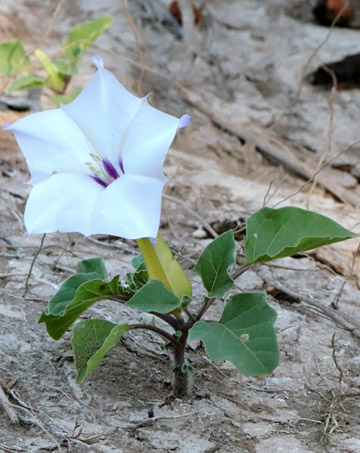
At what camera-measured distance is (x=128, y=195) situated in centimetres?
101

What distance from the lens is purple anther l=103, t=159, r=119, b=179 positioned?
3.65 feet

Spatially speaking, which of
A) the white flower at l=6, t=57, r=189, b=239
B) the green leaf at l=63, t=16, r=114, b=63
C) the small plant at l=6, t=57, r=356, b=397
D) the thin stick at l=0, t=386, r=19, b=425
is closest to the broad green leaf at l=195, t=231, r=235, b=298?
the small plant at l=6, t=57, r=356, b=397

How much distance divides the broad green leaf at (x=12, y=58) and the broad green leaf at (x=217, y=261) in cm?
187

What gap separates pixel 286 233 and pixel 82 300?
37 centimetres

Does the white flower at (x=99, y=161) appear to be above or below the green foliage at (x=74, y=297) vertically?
above

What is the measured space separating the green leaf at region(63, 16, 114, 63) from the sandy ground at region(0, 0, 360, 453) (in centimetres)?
29

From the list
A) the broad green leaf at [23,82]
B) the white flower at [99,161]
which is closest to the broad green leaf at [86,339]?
the white flower at [99,161]

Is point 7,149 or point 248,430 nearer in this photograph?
point 248,430

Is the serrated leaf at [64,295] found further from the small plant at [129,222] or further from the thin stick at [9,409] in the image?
the thin stick at [9,409]

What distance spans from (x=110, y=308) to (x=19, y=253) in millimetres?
407

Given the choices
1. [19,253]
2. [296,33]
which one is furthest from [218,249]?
[296,33]

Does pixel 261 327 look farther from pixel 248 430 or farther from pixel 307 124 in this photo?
pixel 307 124

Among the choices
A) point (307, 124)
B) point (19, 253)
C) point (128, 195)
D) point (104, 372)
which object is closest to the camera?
point (128, 195)

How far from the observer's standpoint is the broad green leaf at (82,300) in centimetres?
110
